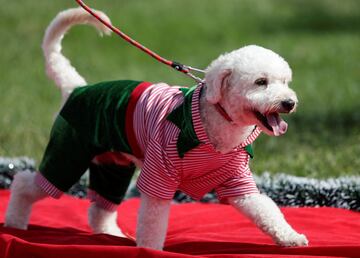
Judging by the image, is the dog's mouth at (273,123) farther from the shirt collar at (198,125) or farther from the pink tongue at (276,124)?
the shirt collar at (198,125)

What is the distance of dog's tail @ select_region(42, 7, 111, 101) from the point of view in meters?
4.64

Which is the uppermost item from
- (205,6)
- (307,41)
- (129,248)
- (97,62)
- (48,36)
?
(205,6)

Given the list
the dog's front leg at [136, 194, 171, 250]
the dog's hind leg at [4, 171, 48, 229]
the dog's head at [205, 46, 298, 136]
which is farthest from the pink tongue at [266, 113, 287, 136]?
the dog's hind leg at [4, 171, 48, 229]

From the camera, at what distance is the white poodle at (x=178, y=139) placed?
12.3ft

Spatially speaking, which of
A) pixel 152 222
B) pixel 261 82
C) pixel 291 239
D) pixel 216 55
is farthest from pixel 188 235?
pixel 216 55

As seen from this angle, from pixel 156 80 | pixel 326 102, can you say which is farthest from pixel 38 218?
pixel 156 80

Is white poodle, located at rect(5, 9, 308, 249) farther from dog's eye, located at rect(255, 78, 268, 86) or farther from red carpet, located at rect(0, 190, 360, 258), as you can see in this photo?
red carpet, located at rect(0, 190, 360, 258)

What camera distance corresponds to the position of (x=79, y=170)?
4355 millimetres

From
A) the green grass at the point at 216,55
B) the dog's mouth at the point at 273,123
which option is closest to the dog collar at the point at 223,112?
the dog's mouth at the point at 273,123

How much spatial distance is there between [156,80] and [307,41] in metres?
4.90

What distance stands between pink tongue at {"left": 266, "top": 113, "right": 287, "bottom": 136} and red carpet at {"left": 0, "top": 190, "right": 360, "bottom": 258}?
21.9 inches

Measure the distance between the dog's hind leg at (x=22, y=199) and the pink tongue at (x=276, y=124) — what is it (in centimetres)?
144

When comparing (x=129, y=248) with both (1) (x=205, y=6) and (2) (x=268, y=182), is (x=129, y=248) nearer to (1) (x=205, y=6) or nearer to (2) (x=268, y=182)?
(2) (x=268, y=182)

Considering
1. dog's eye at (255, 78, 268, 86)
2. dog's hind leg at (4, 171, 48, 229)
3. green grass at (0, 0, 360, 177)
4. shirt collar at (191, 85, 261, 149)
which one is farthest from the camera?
green grass at (0, 0, 360, 177)
